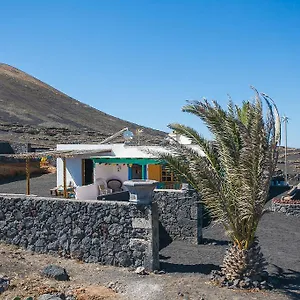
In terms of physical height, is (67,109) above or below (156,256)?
above

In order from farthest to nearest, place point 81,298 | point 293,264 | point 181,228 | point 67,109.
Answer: point 67,109, point 181,228, point 293,264, point 81,298

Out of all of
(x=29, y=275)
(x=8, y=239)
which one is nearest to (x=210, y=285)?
(x=29, y=275)

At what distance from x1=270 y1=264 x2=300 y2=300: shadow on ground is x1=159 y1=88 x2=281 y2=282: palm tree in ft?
2.10

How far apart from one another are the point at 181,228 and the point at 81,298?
5.96 metres

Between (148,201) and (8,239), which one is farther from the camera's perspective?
(8,239)

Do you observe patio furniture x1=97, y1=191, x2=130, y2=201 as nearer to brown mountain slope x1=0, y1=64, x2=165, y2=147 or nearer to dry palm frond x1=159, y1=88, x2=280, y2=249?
dry palm frond x1=159, y1=88, x2=280, y2=249

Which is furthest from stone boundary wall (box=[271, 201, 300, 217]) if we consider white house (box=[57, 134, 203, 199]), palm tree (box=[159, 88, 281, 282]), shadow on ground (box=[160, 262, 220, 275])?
palm tree (box=[159, 88, 281, 282])

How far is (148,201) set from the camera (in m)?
10.9

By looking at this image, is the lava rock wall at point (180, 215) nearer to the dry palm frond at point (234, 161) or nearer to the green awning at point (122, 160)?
the dry palm frond at point (234, 161)

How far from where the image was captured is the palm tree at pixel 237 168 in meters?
9.56

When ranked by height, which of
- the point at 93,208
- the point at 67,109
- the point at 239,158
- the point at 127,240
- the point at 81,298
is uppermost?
the point at 67,109

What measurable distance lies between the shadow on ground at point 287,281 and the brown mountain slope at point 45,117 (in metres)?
26.4

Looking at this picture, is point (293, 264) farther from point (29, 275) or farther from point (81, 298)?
point (29, 275)

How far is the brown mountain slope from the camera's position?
1826 inches
